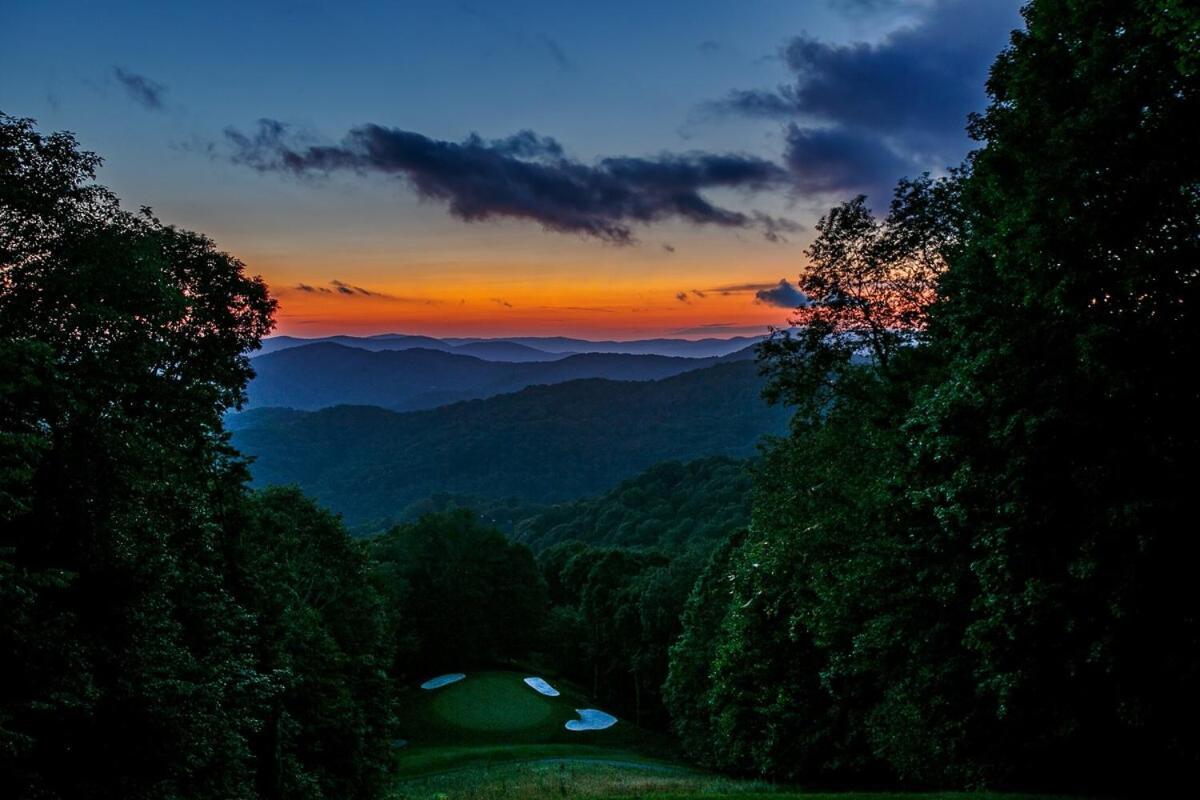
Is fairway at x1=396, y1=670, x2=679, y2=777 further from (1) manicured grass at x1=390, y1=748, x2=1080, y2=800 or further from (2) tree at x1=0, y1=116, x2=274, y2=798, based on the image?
(2) tree at x1=0, y1=116, x2=274, y2=798

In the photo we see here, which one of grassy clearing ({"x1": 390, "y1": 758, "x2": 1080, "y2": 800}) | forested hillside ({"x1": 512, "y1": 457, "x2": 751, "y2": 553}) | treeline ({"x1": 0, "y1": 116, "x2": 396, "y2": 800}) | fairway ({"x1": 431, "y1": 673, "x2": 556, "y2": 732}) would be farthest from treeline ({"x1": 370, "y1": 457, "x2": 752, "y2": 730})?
treeline ({"x1": 0, "y1": 116, "x2": 396, "y2": 800})

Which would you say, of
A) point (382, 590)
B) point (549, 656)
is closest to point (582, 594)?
point (549, 656)

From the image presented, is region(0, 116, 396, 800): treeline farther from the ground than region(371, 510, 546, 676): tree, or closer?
farther from the ground

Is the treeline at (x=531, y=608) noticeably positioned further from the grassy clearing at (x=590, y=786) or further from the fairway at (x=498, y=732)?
the grassy clearing at (x=590, y=786)

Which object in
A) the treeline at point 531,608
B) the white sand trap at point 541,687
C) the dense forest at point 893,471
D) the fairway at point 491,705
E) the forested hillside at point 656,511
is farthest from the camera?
the forested hillside at point 656,511

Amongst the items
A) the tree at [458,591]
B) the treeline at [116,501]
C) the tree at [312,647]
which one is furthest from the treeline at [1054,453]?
the tree at [458,591]

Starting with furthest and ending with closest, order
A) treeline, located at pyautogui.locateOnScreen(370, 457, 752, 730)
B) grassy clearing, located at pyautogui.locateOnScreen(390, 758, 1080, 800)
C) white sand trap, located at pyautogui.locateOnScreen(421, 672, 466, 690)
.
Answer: treeline, located at pyautogui.locateOnScreen(370, 457, 752, 730) < white sand trap, located at pyautogui.locateOnScreen(421, 672, 466, 690) < grassy clearing, located at pyautogui.locateOnScreen(390, 758, 1080, 800)

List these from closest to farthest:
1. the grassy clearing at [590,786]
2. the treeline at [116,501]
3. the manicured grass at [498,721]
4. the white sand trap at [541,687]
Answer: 1. the treeline at [116,501]
2. the grassy clearing at [590,786]
3. the manicured grass at [498,721]
4. the white sand trap at [541,687]

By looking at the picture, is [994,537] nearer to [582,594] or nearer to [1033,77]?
[1033,77]
